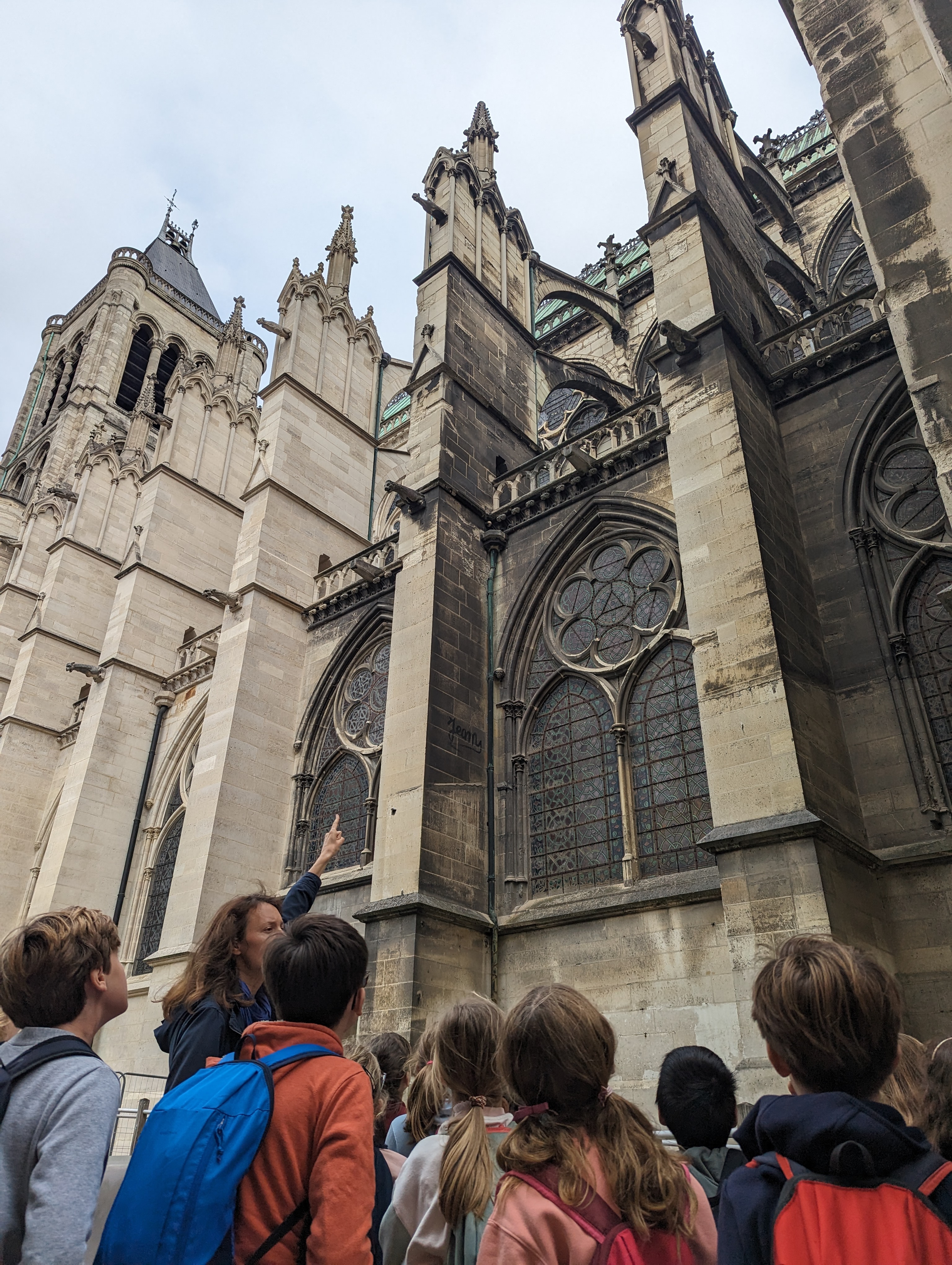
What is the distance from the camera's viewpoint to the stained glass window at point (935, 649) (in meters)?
7.40

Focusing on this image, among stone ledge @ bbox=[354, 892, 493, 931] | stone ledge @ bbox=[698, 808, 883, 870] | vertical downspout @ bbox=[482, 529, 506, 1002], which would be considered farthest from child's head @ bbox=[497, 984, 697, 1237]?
vertical downspout @ bbox=[482, 529, 506, 1002]

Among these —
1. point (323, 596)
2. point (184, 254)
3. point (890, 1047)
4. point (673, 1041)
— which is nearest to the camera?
point (890, 1047)

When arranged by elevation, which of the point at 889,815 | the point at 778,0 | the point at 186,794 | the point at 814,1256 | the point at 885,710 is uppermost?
the point at 778,0

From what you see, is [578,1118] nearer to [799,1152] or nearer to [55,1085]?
[799,1152]

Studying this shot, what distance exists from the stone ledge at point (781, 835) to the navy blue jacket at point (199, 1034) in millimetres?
4863

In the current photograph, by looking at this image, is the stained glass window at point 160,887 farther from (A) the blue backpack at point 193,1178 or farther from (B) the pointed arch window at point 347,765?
(A) the blue backpack at point 193,1178

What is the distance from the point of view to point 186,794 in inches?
627

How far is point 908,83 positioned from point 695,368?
304 centimetres

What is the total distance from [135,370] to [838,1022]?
4028 centimetres

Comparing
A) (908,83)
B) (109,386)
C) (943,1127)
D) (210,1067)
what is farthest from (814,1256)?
(109,386)

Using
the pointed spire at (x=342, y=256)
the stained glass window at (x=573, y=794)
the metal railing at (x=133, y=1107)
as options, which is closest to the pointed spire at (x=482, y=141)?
the pointed spire at (x=342, y=256)

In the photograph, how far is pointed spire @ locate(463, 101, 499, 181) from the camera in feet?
53.0

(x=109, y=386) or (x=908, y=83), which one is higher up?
(x=109, y=386)

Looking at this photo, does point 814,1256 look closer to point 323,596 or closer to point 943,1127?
point 943,1127
